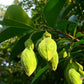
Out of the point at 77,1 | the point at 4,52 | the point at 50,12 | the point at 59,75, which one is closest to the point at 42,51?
the point at 50,12

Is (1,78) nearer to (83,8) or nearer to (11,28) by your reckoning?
(83,8)

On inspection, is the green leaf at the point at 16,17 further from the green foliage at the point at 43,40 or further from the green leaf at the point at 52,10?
the green leaf at the point at 52,10

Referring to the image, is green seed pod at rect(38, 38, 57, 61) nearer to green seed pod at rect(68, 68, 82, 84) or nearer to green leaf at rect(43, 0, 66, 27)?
green seed pod at rect(68, 68, 82, 84)

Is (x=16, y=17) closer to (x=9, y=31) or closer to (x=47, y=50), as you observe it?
(x=9, y=31)

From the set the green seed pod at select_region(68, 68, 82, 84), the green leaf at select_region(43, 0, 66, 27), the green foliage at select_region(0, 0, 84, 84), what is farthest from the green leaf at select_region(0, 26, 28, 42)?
the green seed pod at select_region(68, 68, 82, 84)

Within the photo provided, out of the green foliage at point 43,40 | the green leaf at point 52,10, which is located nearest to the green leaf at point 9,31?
the green foliage at point 43,40

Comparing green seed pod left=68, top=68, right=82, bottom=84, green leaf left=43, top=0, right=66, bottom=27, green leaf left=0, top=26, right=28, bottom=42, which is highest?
green leaf left=43, top=0, right=66, bottom=27
